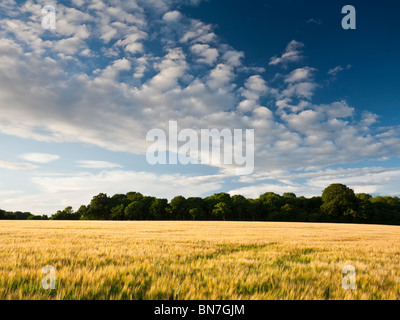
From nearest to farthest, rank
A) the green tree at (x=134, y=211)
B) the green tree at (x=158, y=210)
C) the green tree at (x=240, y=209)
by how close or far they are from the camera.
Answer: the green tree at (x=134, y=211)
the green tree at (x=158, y=210)
the green tree at (x=240, y=209)

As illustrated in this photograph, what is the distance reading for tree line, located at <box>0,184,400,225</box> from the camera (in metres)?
90.0

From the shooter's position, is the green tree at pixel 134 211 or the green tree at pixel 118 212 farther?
the green tree at pixel 118 212

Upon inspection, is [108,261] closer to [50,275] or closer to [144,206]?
[50,275]

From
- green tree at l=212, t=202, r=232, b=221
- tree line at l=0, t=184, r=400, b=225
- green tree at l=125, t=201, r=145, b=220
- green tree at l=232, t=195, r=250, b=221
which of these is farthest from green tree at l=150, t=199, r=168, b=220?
green tree at l=232, t=195, r=250, b=221

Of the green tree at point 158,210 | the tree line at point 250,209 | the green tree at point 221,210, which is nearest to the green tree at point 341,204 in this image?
the tree line at point 250,209

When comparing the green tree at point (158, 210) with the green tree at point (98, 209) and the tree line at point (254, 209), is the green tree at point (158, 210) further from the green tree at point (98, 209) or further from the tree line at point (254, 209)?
the green tree at point (98, 209)

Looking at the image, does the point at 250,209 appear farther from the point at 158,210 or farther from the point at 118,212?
the point at 118,212

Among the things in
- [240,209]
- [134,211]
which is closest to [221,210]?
[240,209]

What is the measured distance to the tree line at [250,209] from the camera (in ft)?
295

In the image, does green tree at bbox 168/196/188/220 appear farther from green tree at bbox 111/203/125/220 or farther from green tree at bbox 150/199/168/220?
green tree at bbox 111/203/125/220

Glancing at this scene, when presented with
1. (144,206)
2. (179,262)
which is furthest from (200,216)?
(179,262)

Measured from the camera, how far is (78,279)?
4.06 meters

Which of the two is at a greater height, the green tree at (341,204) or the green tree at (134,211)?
the green tree at (341,204)

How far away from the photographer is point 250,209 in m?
107
